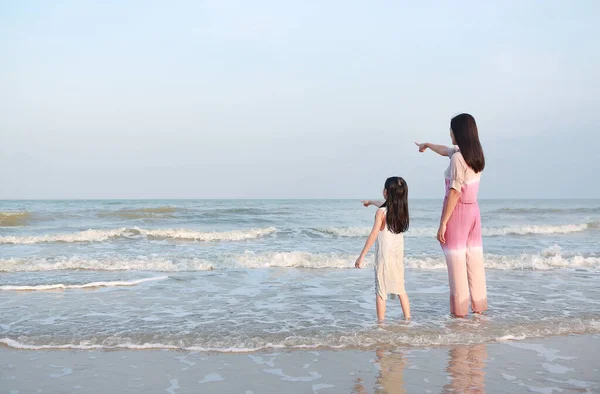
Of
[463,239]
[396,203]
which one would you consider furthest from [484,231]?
[396,203]

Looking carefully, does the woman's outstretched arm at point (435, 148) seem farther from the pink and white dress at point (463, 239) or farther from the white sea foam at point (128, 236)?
the white sea foam at point (128, 236)

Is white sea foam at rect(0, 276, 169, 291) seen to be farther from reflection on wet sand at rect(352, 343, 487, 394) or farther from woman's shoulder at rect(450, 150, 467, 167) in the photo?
woman's shoulder at rect(450, 150, 467, 167)

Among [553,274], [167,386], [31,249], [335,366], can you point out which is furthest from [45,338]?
[31,249]

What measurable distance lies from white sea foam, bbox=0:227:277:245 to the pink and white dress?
14231 mm

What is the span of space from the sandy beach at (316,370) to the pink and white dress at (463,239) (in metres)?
0.93

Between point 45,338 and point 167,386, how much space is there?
2.24m

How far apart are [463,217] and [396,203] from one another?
0.84m

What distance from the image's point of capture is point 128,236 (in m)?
19.2

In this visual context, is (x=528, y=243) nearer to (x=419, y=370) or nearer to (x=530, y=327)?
(x=530, y=327)

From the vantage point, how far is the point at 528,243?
17484mm

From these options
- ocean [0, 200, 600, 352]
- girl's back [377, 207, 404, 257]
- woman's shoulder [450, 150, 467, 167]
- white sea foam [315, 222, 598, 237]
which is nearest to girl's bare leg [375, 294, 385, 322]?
ocean [0, 200, 600, 352]

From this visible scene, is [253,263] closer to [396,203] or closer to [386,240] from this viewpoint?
[386,240]

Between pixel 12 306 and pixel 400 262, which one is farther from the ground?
pixel 400 262

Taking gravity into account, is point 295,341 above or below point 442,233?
below
